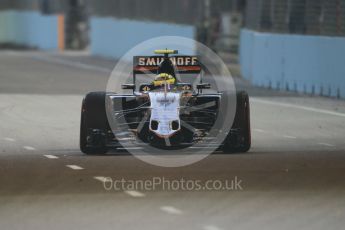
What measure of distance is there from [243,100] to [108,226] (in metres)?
5.77

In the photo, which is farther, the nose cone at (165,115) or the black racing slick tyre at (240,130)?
the black racing slick tyre at (240,130)

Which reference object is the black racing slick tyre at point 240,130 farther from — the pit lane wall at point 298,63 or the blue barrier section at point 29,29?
the blue barrier section at point 29,29

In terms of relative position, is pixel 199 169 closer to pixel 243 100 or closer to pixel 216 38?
pixel 243 100

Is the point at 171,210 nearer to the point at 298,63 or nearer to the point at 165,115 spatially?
the point at 165,115

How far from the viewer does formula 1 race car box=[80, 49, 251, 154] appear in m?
14.6

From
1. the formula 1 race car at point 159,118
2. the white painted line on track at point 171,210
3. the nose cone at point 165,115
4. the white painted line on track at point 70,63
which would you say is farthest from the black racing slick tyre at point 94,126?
the white painted line on track at point 70,63

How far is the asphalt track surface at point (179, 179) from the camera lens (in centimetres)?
1014

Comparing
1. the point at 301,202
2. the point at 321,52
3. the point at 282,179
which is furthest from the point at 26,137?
the point at 321,52

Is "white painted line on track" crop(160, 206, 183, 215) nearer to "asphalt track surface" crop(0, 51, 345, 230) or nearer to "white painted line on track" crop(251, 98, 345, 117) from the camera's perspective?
"asphalt track surface" crop(0, 51, 345, 230)

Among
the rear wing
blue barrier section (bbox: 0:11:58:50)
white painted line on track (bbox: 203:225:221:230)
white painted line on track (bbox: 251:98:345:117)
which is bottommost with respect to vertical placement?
blue barrier section (bbox: 0:11:58:50)

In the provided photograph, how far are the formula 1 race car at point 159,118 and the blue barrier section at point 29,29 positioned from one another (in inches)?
1704

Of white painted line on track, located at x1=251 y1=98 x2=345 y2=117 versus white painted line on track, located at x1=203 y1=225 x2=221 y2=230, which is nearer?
white painted line on track, located at x1=203 y1=225 x2=221 y2=230

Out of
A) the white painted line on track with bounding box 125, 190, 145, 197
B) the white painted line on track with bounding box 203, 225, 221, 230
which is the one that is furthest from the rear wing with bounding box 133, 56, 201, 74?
the white painted line on track with bounding box 203, 225, 221, 230

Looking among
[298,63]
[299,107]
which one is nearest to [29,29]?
[298,63]
